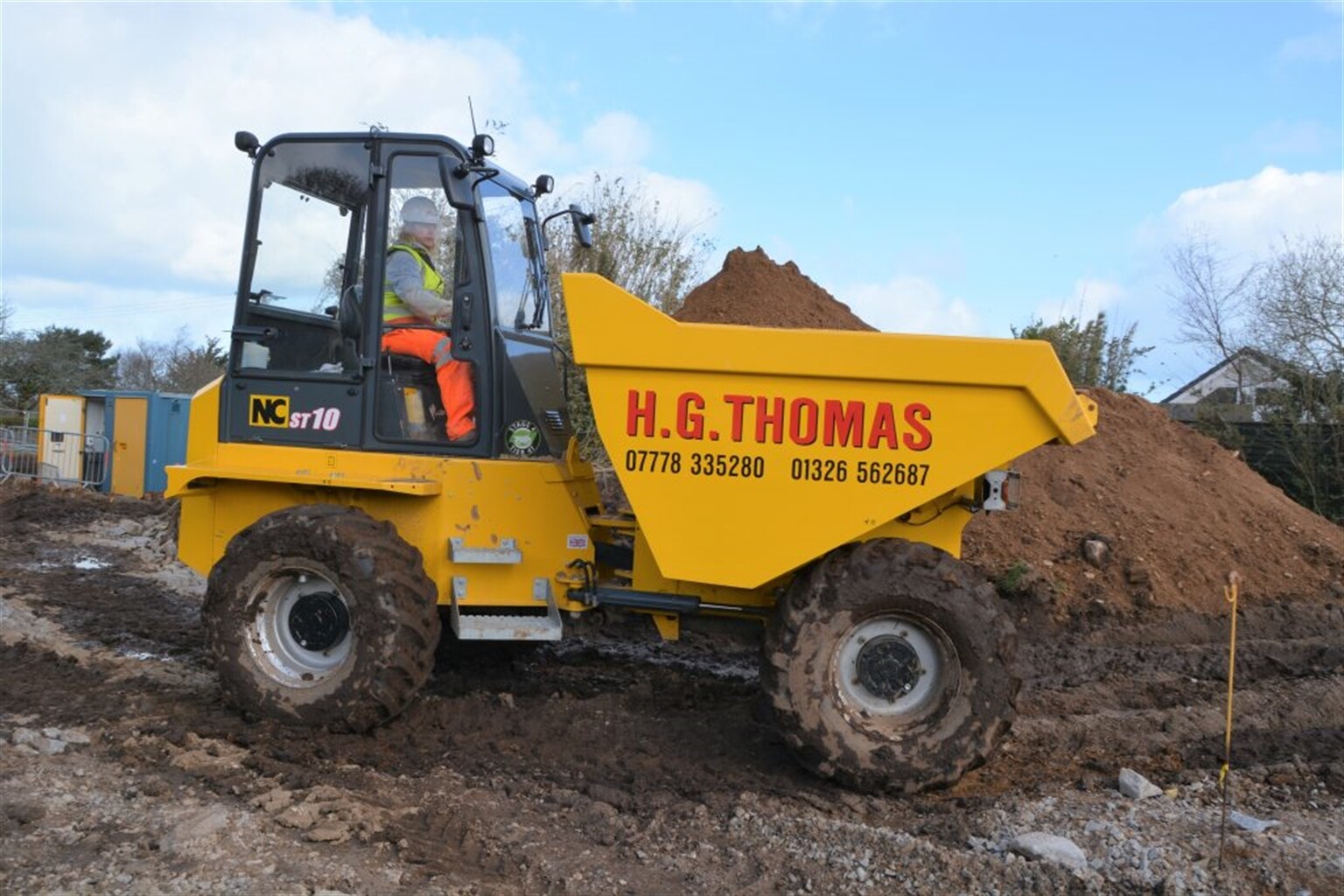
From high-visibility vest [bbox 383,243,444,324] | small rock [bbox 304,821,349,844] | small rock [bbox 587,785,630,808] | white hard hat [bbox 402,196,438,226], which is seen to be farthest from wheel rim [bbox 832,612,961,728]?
white hard hat [bbox 402,196,438,226]

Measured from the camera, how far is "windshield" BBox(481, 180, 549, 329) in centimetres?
568

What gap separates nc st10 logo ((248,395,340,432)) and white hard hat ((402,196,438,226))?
102cm

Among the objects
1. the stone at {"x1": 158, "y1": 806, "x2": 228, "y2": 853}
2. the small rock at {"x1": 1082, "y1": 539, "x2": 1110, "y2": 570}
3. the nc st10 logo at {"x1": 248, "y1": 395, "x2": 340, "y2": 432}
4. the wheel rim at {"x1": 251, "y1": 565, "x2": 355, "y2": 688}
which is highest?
the nc st10 logo at {"x1": 248, "y1": 395, "x2": 340, "y2": 432}

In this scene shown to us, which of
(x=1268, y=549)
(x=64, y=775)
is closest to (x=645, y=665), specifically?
(x=64, y=775)

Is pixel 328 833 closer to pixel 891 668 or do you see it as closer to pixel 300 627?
pixel 300 627

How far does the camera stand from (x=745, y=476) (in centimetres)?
474

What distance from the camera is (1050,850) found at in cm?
397

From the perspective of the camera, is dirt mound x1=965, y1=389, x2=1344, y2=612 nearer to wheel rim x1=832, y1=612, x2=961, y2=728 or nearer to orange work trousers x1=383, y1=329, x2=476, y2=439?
wheel rim x1=832, y1=612, x2=961, y2=728

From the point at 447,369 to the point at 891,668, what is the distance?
256 centimetres

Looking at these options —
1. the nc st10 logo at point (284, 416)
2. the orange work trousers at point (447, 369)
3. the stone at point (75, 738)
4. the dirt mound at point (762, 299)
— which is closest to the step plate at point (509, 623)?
the orange work trousers at point (447, 369)

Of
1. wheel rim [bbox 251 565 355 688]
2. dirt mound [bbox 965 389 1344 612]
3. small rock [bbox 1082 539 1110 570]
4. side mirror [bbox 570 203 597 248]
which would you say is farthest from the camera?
small rock [bbox 1082 539 1110 570]

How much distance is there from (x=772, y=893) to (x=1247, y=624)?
5924 millimetres

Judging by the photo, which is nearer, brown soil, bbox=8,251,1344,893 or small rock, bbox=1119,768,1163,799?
brown soil, bbox=8,251,1344,893

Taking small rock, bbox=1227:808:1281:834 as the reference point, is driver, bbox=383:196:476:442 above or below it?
above
